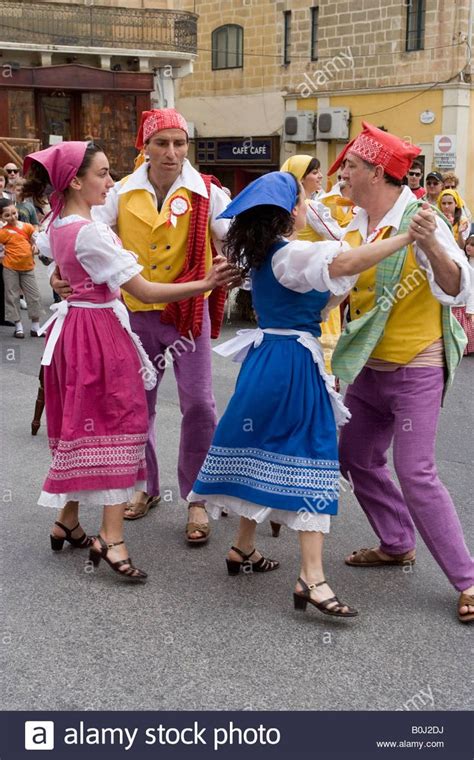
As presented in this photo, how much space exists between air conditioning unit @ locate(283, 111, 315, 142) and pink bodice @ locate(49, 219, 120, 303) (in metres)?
23.1

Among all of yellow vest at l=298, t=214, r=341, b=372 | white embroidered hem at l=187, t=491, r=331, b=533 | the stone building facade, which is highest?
the stone building facade

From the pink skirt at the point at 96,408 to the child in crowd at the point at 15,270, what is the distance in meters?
7.22

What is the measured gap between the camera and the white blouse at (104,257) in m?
3.90

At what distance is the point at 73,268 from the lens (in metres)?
4.06

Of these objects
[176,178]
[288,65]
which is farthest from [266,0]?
[176,178]

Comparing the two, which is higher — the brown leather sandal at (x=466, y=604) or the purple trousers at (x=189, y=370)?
the purple trousers at (x=189, y=370)

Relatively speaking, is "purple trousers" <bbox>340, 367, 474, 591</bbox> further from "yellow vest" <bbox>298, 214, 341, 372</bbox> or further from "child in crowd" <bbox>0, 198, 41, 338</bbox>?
"child in crowd" <bbox>0, 198, 41, 338</bbox>

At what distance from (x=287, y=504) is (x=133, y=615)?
0.76 meters

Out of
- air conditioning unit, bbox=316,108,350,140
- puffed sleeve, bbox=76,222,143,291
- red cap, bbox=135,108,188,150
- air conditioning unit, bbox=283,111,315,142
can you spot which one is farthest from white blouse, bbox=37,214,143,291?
air conditioning unit, bbox=283,111,315,142

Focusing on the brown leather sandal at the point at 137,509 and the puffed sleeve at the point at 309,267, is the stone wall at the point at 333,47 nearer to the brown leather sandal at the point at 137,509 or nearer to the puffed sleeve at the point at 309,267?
the brown leather sandal at the point at 137,509

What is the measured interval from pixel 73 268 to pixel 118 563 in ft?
4.13

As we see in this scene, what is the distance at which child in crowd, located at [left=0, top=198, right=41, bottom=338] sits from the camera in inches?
440

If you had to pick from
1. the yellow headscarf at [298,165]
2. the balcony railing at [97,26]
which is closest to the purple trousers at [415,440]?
the yellow headscarf at [298,165]
